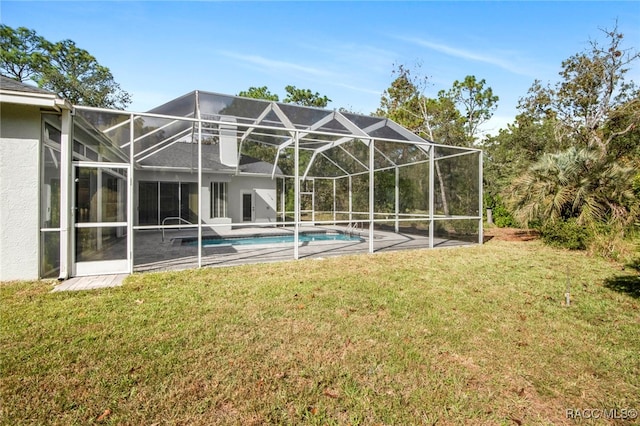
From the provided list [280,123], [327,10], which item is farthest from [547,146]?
[280,123]

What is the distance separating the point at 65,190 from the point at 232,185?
9.92m


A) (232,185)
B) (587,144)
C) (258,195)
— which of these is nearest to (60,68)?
(232,185)

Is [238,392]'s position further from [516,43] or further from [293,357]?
[516,43]

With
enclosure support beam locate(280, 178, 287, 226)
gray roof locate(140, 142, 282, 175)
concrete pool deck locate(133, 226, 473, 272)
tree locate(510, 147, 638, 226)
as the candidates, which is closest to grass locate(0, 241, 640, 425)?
concrete pool deck locate(133, 226, 473, 272)

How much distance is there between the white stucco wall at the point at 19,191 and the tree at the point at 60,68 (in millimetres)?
27982

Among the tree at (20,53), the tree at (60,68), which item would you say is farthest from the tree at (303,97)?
the tree at (20,53)

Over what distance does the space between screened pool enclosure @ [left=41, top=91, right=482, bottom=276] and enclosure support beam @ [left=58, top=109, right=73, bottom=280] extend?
0.02m

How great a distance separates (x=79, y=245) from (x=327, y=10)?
9244 millimetres

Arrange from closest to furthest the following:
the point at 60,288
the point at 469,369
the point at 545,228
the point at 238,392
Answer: the point at 238,392
the point at 469,369
the point at 60,288
the point at 545,228

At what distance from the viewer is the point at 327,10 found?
1005cm

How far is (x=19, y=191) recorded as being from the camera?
5.19 meters

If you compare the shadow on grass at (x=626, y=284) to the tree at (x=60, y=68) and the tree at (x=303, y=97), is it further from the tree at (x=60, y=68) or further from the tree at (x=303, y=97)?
the tree at (x=60, y=68)

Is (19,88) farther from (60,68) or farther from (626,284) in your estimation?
(60,68)

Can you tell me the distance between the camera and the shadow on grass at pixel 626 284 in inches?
198
